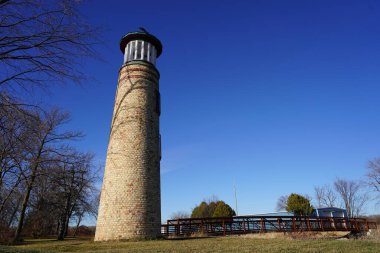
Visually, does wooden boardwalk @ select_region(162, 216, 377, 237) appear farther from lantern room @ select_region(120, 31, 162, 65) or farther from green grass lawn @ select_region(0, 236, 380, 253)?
lantern room @ select_region(120, 31, 162, 65)

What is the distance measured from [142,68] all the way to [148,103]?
2.19 m

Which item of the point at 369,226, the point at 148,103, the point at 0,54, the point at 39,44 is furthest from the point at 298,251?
the point at 369,226

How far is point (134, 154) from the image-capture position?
41.8ft

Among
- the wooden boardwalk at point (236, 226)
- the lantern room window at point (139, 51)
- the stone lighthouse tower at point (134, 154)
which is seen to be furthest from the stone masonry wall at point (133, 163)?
the wooden boardwalk at point (236, 226)

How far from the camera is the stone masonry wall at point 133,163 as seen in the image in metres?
11.7

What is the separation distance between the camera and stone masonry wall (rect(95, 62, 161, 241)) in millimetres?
11719

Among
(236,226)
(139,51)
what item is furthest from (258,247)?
(139,51)

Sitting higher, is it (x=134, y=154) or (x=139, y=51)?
(x=139, y=51)

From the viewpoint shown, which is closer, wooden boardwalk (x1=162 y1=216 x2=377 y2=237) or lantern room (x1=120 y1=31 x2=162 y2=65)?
wooden boardwalk (x1=162 y1=216 x2=377 y2=237)

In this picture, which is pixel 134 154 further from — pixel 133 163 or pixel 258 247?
pixel 258 247

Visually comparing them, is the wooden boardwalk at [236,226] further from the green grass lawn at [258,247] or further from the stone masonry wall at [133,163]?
the green grass lawn at [258,247]

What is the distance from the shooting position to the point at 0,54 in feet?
15.8

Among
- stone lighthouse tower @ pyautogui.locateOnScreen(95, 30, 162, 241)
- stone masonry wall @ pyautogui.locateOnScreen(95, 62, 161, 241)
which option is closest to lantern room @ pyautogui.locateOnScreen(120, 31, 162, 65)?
stone lighthouse tower @ pyautogui.locateOnScreen(95, 30, 162, 241)

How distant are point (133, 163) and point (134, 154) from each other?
1.54 feet
